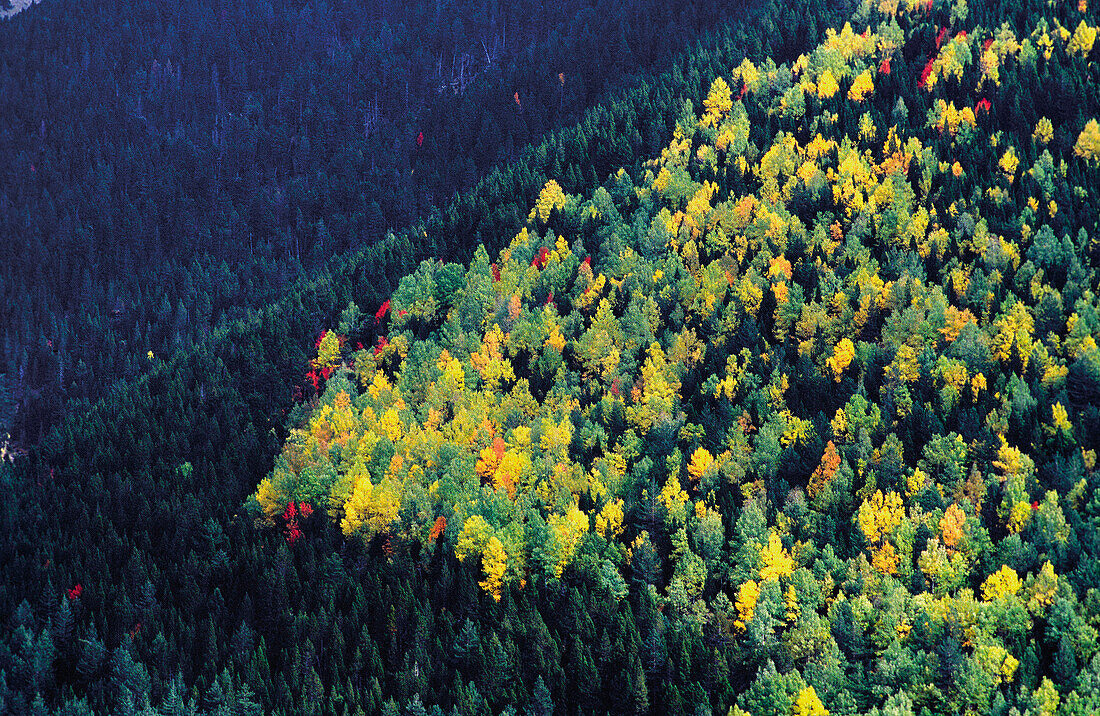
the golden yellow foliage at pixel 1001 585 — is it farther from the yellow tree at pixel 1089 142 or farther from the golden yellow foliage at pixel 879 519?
the yellow tree at pixel 1089 142

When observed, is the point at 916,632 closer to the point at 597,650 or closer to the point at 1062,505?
the point at 1062,505

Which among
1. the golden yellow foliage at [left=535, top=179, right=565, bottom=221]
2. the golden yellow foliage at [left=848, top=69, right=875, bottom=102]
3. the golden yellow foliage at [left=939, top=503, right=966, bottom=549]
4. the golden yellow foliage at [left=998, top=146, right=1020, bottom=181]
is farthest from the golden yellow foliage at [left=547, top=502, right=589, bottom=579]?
the golden yellow foliage at [left=848, top=69, right=875, bottom=102]

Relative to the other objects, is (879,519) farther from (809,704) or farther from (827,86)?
(827,86)

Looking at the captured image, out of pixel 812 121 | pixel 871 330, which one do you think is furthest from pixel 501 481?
A: pixel 812 121

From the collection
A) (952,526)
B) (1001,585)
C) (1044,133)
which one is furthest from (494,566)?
(1044,133)

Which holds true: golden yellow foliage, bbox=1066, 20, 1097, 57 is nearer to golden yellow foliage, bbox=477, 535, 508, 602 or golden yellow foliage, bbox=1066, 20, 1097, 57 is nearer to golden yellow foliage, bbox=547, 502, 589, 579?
golden yellow foliage, bbox=547, 502, 589, 579

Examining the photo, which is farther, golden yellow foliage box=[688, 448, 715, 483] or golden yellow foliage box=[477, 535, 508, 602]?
golden yellow foliage box=[688, 448, 715, 483]

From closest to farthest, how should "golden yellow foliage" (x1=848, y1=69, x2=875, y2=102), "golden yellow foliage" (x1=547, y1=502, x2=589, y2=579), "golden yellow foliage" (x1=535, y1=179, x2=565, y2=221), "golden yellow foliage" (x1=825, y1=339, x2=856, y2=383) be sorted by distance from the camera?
"golden yellow foliage" (x1=547, y1=502, x2=589, y2=579) < "golden yellow foliage" (x1=825, y1=339, x2=856, y2=383) < "golden yellow foliage" (x1=848, y1=69, x2=875, y2=102) < "golden yellow foliage" (x1=535, y1=179, x2=565, y2=221)

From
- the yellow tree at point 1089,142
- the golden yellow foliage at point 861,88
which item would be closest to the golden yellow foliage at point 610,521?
the yellow tree at point 1089,142
